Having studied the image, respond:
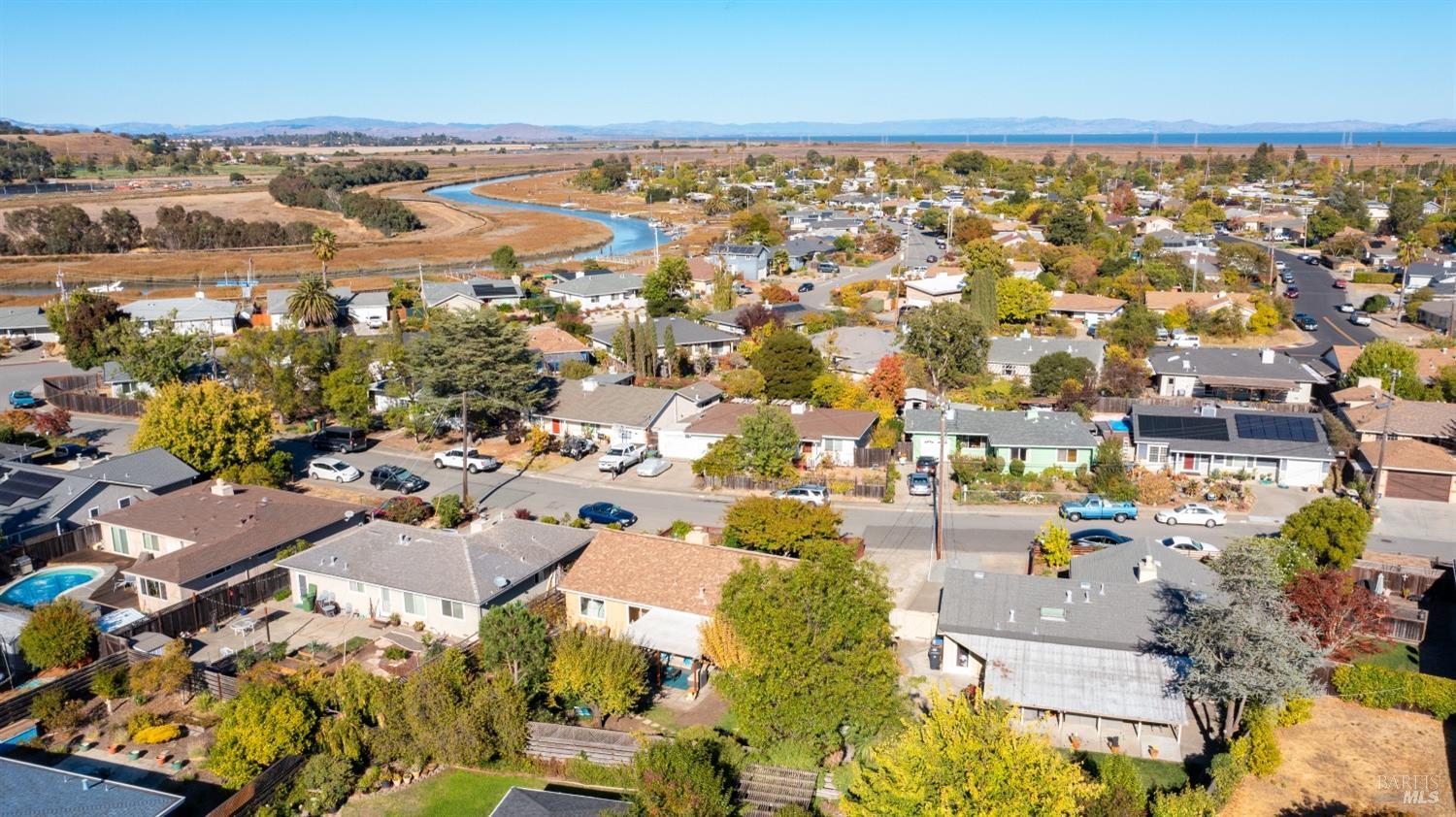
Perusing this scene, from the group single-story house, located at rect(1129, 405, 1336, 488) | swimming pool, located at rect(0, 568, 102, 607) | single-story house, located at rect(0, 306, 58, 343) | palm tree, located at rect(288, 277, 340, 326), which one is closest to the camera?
swimming pool, located at rect(0, 568, 102, 607)

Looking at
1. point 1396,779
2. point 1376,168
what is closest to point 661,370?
point 1396,779

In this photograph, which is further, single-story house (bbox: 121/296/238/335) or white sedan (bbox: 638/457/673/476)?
single-story house (bbox: 121/296/238/335)

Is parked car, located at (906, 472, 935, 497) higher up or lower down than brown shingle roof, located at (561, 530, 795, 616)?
lower down

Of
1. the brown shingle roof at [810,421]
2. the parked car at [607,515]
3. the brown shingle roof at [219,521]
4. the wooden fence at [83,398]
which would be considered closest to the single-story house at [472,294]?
the wooden fence at [83,398]

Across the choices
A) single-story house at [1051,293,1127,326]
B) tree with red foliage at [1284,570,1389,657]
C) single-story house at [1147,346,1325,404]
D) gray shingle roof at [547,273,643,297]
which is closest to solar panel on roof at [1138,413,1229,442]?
single-story house at [1147,346,1325,404]

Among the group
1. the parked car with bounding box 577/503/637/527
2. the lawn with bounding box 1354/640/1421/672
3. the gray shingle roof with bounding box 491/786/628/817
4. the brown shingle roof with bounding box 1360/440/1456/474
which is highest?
the brown shingle roof with bounding box 1360/440/1456/474

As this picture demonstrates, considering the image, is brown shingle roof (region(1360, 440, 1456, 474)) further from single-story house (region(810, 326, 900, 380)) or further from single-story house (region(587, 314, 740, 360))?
single-story house (region(587, 314, 740, 360))

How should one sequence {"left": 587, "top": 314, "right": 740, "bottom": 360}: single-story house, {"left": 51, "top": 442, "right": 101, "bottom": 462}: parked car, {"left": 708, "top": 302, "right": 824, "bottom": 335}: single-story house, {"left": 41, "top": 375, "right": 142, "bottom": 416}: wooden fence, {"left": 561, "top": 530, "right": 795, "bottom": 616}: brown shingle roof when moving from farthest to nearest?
{"left": 708, "top": 302, "right": 824, "bottom": 335}: single-story house
{"left": 587, "top": 314, "right": 740, "bottom": 360}: single-story house
{"left": 41, "top": 375, "right": 142, "bottom": 416}: wooden fence
{"left": 51, "top": 442, "right": 101, "bottom": 462}: parked car
{"left": 561, "top": 530, "right": 795, "bottom": 616}: brown shingle roof
